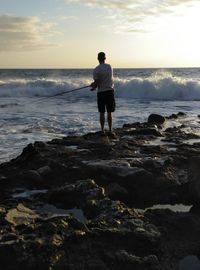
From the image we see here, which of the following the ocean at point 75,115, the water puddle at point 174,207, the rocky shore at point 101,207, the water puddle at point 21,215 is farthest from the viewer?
the ocean at point 75,115

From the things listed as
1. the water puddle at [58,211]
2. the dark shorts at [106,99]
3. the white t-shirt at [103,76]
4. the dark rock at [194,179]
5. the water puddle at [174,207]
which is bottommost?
the water puddle at [174,207]

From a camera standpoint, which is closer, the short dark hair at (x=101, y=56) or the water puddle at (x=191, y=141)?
the short dark hair at (x=101, y=56)

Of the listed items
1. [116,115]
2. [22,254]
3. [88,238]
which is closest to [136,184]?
[88,238]

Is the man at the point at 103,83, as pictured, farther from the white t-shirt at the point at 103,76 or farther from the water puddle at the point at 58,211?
the water puddle at the point at 58,211

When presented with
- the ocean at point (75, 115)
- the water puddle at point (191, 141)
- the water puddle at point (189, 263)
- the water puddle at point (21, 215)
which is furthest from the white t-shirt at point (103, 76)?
the water puddle at point (189, 263)

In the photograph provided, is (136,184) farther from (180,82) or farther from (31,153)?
(180,82)

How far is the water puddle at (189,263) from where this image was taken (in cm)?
445

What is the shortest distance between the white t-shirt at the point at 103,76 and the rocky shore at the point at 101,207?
1.32m

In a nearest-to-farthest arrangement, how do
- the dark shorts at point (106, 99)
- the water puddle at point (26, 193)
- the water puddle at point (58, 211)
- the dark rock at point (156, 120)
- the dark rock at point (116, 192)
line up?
1. the water puddle at point (58, 211)
2. the dark rock at point (116, 192)
3. the water puddle at point (26, 193)
4. the dark shorts at point (106, 99)
5. the dark rock at point (156, 120)

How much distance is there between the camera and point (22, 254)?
13.9 ft

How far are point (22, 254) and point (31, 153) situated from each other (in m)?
4.35

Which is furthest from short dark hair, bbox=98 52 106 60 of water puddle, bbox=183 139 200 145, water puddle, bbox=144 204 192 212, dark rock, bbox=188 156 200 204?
water puddle, bbox=144 204 192 212

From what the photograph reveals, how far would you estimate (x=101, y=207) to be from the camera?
18.7 ft

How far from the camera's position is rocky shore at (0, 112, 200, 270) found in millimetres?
4383
